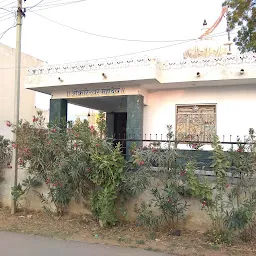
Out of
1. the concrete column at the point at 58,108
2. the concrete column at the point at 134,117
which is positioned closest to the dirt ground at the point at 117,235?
the concrete column at the point at 134,117

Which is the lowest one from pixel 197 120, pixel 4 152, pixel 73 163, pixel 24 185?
pixel 24 185

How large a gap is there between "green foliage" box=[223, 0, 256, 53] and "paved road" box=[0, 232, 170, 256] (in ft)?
28.1

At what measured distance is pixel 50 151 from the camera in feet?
22.9

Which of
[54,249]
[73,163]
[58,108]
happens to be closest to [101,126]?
[73,163]

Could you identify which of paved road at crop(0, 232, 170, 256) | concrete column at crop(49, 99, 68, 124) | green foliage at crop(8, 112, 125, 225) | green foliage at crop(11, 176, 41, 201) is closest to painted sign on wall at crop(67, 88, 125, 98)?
concrete column at crop(49, 99, 68, 124)

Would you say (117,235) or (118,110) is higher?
(118,110)

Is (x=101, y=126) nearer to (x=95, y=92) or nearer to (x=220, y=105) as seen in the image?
(x=95, y=92)

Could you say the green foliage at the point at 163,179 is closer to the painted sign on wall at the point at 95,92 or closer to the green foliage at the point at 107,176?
the green foliage at the point at 107,176

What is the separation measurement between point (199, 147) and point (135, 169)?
4.34 ft

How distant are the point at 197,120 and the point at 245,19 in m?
4.51

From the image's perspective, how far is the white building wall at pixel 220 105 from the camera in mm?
9547

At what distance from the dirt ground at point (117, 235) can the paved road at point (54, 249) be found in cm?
28

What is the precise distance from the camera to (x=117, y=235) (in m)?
6.18

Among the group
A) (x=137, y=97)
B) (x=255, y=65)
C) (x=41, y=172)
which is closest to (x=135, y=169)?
(x=41, y=172)
